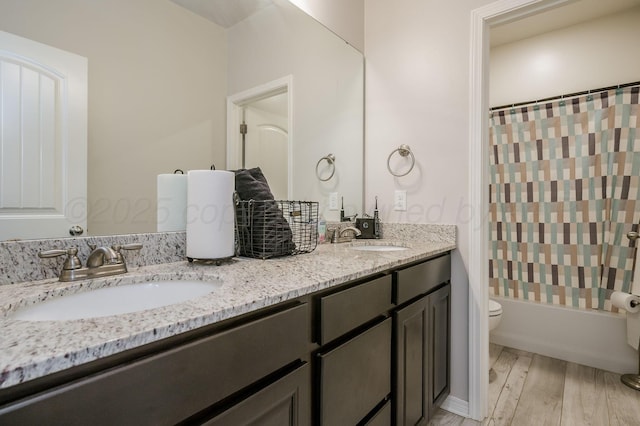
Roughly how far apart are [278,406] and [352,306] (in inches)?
13.6

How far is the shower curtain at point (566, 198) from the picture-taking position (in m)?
2.19

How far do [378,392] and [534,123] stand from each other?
2420 mm

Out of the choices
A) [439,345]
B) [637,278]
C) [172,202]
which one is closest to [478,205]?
[439,345]

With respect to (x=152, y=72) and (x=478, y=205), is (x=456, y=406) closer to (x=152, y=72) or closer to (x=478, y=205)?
(x=478, y=205)

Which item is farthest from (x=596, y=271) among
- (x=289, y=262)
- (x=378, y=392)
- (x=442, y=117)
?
(x=289, y=262)

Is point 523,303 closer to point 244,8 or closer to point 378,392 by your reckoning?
point 378,392

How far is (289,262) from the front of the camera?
1.11 meters

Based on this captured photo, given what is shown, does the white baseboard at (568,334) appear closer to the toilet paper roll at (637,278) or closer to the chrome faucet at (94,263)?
the toilet paper roll at (637,278)

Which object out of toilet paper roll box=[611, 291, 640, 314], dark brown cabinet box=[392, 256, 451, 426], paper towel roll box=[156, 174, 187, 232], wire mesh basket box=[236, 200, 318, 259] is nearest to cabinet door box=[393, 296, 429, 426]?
dark brown cabinet box=[392, 256, 451, 426]

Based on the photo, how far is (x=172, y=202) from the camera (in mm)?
1101

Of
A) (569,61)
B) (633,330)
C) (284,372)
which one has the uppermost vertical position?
(569,61)

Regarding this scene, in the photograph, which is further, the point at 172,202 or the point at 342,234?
the point at 342,234

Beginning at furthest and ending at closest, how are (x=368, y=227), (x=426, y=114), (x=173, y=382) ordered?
(x=368, y=227) < (x=426, y=114) < (x=173, y=382)

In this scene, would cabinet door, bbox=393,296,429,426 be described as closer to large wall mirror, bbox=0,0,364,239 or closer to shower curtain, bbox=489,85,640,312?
large wall mirror, bbox=0,0,364,239
